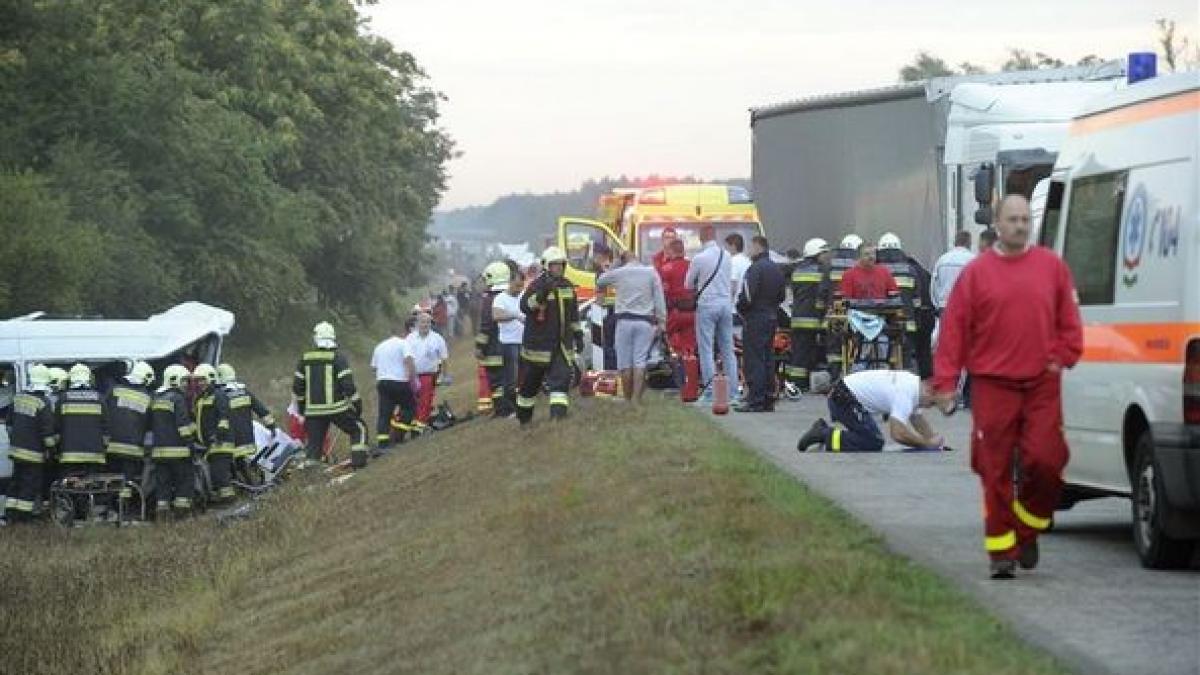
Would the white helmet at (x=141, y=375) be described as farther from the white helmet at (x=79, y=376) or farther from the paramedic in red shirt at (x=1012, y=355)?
the paramedic in red shirt at (x=1012, y=355)

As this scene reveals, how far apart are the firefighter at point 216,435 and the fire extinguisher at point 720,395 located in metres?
6.14

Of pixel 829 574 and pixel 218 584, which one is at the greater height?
pixel 829 574

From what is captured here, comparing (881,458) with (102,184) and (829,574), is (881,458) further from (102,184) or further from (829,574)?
(102,184)

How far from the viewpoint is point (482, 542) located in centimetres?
1731

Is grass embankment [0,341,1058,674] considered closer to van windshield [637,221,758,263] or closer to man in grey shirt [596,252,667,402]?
man in grey shirt [596,252,667,402]

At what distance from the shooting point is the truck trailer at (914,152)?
27688 mm

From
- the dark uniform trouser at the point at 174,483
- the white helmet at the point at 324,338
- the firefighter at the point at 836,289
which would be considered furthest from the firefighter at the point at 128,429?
the firefighter at the point at 836,289

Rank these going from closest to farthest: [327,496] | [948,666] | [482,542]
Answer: [948,666] → [482,542] → [327,496]

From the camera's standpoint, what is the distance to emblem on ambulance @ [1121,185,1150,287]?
42.3 ft

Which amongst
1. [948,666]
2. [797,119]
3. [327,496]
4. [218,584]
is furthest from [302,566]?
[797,119]

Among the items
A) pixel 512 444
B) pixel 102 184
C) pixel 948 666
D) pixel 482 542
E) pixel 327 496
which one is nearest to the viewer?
pixel 948 666

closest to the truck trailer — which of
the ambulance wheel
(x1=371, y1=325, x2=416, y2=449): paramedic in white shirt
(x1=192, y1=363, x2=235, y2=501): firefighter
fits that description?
(x1=371, y1=325, x2=416, y2=449): paramedic in white shirt

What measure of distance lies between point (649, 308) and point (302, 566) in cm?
505

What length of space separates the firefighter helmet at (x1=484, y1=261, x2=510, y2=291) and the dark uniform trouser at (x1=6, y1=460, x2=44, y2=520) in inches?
206
